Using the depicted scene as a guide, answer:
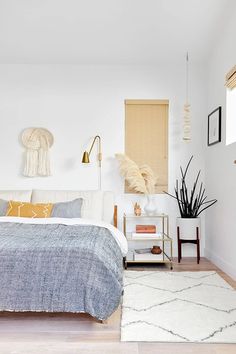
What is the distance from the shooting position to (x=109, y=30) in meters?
4.05

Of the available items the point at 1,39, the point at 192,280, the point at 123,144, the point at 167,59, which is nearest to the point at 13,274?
the point at 192,280

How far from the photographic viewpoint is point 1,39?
13.8 ft

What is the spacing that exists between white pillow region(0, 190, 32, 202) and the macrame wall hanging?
28 cm

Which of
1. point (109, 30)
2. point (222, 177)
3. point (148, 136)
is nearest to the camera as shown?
point (222, 177)

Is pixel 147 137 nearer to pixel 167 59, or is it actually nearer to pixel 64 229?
pixel 167 59

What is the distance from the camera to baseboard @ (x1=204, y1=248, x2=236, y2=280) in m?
3.53

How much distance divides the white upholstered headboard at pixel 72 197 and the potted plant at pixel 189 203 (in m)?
0.86

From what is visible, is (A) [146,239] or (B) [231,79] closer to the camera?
(B) [231,79]

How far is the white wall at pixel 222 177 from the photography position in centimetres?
361

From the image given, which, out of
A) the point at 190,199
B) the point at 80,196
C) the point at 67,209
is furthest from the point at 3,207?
the point at 190,199

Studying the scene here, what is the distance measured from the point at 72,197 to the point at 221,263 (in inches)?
75.0

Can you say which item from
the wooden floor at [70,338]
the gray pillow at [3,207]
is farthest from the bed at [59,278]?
the gray pillow at [3,207]

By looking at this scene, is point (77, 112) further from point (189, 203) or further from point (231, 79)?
point (231, 79)

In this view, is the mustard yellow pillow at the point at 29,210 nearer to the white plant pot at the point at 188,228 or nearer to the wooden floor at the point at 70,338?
the wooden floor at the point at 70,338
